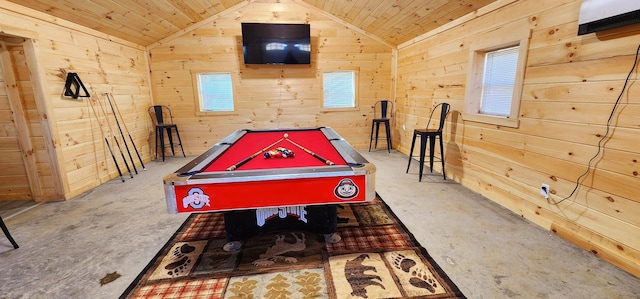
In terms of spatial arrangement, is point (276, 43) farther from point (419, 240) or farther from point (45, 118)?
point (419, 240)

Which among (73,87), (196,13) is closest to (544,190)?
(73,87)

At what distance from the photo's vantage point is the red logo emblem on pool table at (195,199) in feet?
5.12

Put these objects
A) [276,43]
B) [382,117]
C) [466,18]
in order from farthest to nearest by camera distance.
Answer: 1. [382,117]
2. [276,43]
3. [466,18]

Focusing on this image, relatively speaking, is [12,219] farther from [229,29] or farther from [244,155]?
[229,29]

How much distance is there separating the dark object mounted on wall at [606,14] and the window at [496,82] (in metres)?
0.55

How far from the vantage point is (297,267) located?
6.21ft

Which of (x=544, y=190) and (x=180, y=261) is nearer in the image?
(x=180, y=261)

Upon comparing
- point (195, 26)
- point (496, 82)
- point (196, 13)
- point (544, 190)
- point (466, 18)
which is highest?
point (196, 13)

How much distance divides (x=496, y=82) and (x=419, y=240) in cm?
210

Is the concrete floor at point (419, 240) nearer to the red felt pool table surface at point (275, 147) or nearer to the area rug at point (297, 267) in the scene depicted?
the area rug at point (297, 267)

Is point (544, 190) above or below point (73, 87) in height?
below

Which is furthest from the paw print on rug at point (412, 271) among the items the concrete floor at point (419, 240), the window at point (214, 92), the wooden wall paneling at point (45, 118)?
the window at point (214, 92)

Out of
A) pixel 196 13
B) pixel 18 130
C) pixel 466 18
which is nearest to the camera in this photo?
pixel 18 130

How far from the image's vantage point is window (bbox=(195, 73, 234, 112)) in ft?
17.6
